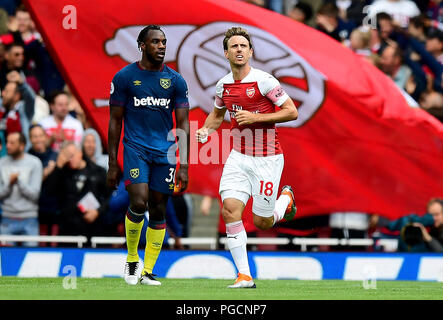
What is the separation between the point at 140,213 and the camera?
11.5m

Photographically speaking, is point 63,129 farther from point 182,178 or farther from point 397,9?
point 397,9

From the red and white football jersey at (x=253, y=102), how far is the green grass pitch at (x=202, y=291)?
1.58 meters

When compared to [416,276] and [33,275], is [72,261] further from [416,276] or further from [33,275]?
[416,276]

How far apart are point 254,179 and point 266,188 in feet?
0.56

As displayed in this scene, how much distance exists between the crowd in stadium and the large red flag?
39 centimetres

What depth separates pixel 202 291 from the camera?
10.9m

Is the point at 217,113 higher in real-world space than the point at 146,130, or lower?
higher

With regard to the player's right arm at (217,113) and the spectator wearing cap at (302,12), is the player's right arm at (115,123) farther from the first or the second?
the spectator wearing cap at (302,12)

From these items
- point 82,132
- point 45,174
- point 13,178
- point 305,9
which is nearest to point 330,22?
point 305,9

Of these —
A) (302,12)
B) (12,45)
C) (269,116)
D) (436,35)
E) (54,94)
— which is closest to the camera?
(269,116)

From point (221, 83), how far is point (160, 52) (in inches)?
29.9

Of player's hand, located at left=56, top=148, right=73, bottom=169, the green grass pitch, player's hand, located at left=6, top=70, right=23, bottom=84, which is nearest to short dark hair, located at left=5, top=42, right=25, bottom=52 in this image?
player's hand, located at left=6, top=70, right=23, bottom=84

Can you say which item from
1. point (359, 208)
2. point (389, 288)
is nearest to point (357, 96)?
point (359, 208)

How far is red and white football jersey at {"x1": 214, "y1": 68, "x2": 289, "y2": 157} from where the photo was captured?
11367 millimetres
